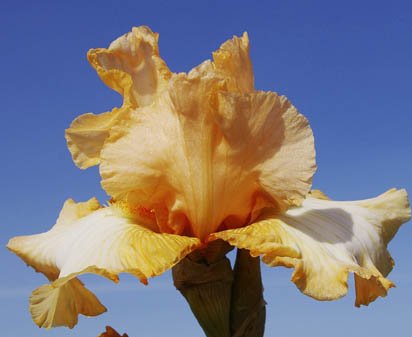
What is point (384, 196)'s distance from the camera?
3234 mm

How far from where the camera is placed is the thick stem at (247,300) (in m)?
2.83

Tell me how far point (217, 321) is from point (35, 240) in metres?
0.98

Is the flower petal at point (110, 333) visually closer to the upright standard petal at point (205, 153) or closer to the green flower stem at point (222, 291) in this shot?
the green flower stem at point (222, 291)

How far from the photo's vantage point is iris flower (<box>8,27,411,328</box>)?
2500 millimetres

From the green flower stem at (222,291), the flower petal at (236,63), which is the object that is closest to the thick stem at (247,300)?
the green flower stem at (222,291)

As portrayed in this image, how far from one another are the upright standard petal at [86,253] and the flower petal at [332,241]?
11.5 inches

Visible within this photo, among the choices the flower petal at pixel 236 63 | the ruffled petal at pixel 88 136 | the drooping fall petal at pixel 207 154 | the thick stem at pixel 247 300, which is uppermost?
the flower petal at pixel 236 63

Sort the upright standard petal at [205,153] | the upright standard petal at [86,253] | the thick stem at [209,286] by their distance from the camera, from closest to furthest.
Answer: the upright standard petal at [86,253] < the upright standard petal at [205,153] < the thick stem at [209,286]

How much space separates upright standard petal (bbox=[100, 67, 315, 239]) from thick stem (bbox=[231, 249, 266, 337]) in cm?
29

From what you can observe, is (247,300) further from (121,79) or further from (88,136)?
(121,79)

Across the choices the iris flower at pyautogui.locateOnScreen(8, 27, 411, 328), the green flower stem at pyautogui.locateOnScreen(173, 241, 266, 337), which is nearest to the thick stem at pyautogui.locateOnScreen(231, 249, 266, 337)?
the green flower stem at pyautogui.locateOnScreen(173, 241, 266, 337)

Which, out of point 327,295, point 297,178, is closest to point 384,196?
point 297,178

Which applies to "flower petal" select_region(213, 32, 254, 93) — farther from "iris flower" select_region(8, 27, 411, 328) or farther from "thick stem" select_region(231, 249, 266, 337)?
"thick stem" select_region(231, 249, 266, 337)

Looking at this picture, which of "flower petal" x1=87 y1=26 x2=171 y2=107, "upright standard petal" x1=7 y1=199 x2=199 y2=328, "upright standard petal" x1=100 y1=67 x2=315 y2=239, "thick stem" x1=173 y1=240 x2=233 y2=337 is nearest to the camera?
"upright standard petal" x1=7 y1=199 x2=199 y2=328
